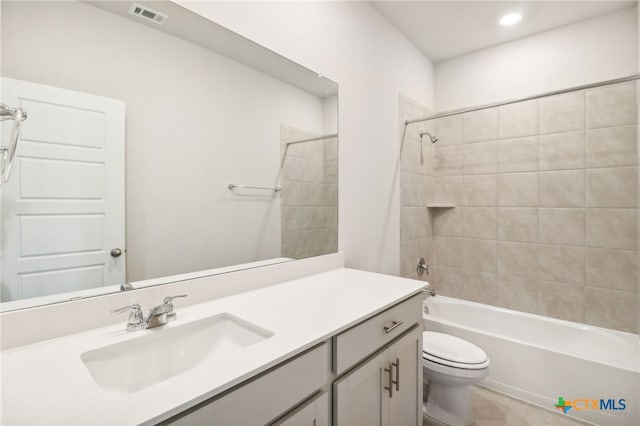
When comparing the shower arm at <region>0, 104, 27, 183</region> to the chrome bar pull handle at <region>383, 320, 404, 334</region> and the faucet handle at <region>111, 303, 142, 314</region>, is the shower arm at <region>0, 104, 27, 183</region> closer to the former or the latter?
the faucet handle at <region>111, 303, 142, 314</region>

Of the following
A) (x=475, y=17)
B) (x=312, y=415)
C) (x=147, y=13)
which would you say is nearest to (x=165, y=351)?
(x=312, y=415)

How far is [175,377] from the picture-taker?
0.61m

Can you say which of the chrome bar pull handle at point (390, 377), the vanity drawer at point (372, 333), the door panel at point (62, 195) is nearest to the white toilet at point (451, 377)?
the vanity drawer at point (372, 333)

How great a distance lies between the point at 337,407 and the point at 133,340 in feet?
1.99

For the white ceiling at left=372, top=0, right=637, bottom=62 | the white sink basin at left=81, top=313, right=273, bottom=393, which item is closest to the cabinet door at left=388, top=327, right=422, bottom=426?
the white sink basin at left=81, top=313, right=273, bottom=393

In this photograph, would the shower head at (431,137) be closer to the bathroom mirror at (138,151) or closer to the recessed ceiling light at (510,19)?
the recessed ceiling light at (510,19)

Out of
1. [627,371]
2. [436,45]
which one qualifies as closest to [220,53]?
[436,45]

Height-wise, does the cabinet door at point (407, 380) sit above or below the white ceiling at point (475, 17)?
below

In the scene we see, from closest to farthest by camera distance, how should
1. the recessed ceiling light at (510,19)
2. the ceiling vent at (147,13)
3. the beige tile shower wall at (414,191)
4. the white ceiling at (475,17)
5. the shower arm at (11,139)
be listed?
Result: the shower arm at (11,139)
the ceiling vent at (147,13)
the white ceiling at (475,17)
the recessed ceiling light at (510,19)
the beige tile shower wall at (414,191)

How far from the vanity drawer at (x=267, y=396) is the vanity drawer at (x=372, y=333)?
66mm

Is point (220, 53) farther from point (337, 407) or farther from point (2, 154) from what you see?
point (337, 407)

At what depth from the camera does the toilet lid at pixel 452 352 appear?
5.23 feet

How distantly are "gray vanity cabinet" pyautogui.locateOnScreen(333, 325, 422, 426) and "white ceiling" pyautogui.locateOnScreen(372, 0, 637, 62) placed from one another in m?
2.06

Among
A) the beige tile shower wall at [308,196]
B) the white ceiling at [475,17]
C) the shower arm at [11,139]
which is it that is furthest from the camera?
the white ceiling at [475,17]
